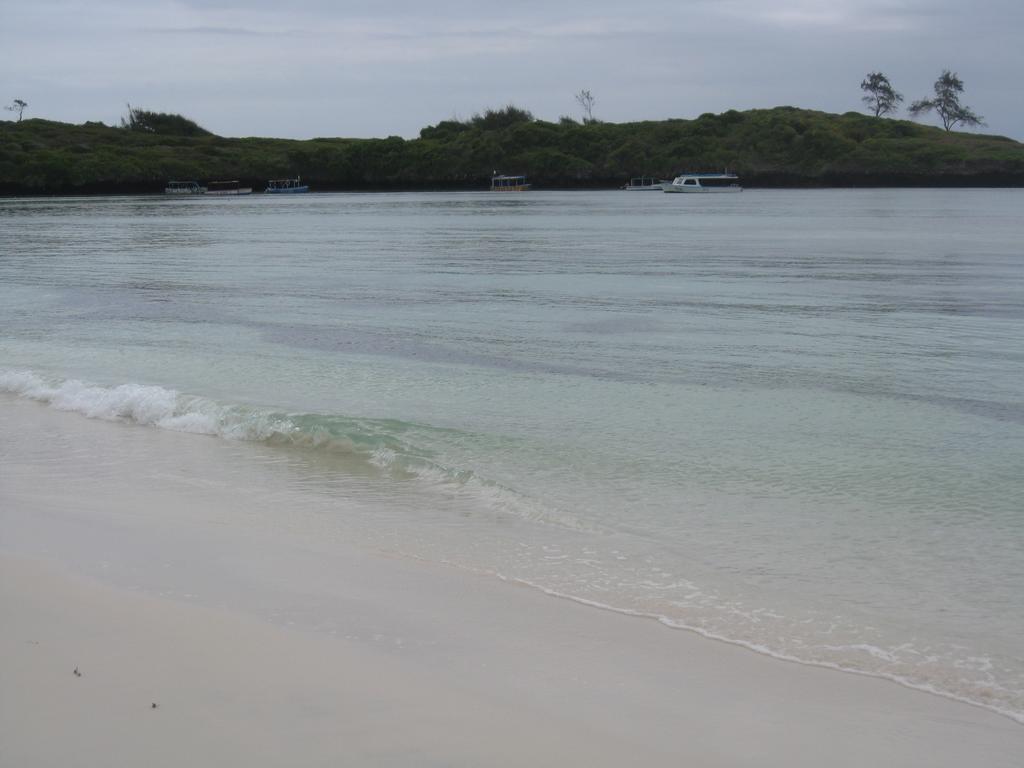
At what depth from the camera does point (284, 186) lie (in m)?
136

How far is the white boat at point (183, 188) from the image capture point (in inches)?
4843

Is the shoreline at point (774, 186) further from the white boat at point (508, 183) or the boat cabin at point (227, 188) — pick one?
the white boat at point (508, 183)

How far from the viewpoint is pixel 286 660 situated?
184 inches

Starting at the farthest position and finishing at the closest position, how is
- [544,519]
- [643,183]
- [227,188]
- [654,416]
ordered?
[227,188] → [643,183] → [654,416] → [544,519]

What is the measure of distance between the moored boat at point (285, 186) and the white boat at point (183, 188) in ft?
26.3

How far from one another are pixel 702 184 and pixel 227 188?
2290 inches

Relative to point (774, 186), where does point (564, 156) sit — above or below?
above

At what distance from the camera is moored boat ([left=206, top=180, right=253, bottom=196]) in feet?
418

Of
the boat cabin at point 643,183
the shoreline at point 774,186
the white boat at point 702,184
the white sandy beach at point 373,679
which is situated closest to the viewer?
the white sandy beach at point 373,679

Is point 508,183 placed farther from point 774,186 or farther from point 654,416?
point 654,416

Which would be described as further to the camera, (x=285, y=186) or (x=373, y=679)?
(x=285, y=186)

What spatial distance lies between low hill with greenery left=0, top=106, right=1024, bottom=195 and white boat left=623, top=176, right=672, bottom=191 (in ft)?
3.70

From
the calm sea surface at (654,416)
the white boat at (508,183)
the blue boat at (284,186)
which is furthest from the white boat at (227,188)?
the calm sea surface at (654,416)

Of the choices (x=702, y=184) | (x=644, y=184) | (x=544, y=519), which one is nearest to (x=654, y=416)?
(x=544, y=519)
